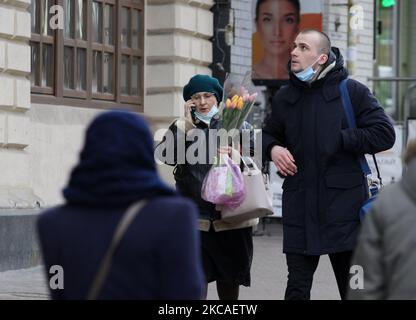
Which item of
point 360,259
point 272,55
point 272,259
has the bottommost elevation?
point 272,259

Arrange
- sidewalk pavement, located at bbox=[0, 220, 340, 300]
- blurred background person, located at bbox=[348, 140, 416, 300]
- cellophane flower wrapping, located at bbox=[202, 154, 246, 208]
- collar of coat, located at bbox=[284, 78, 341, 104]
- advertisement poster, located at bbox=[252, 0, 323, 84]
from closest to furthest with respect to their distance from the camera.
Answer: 1. blurred background person, located at bbox=[348, 140, 416, 300]
2. collar of coat, located at bbox=[284, 78, 341, 104]
3. cellophane flower wrapping, located at bbox=[202, 154, 246, 208]
4. sidewalk pavement, located at bbox=[0, 220, 340, 300]
5. advertisement poster, located at bbox=[252, 0, 323, 84]

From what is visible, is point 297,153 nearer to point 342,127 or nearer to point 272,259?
point 342,127

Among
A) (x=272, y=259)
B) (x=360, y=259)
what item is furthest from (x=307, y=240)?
(x=272, y=259)

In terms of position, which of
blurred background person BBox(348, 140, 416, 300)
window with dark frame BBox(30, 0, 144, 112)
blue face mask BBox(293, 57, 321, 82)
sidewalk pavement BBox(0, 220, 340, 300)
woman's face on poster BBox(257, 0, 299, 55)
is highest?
woman's face on poster BBox(257, 0, 299, 55)

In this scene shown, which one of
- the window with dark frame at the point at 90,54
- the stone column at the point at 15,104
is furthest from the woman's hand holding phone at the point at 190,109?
the window with dark frame at the point at 90,54

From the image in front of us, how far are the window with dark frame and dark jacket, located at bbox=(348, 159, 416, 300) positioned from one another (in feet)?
32.3

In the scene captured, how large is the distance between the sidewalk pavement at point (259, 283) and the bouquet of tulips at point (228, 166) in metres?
2.46

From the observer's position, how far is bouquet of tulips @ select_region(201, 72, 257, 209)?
320 inches

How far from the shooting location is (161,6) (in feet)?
54.0

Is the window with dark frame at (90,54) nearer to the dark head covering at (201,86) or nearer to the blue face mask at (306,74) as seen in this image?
the dark head covering at (201,86)

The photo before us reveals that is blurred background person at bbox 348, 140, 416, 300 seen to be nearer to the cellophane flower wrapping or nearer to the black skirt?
the cellophane flower wrapping

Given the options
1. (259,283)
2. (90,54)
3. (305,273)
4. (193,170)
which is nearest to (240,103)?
(193,170)

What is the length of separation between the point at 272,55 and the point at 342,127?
12.0 metres

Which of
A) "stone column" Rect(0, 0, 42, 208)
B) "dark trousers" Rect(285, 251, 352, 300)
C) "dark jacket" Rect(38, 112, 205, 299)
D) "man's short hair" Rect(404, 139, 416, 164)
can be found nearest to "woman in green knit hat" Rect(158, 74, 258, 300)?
"dark trousers" Rect(285, 251, 352, 300)
